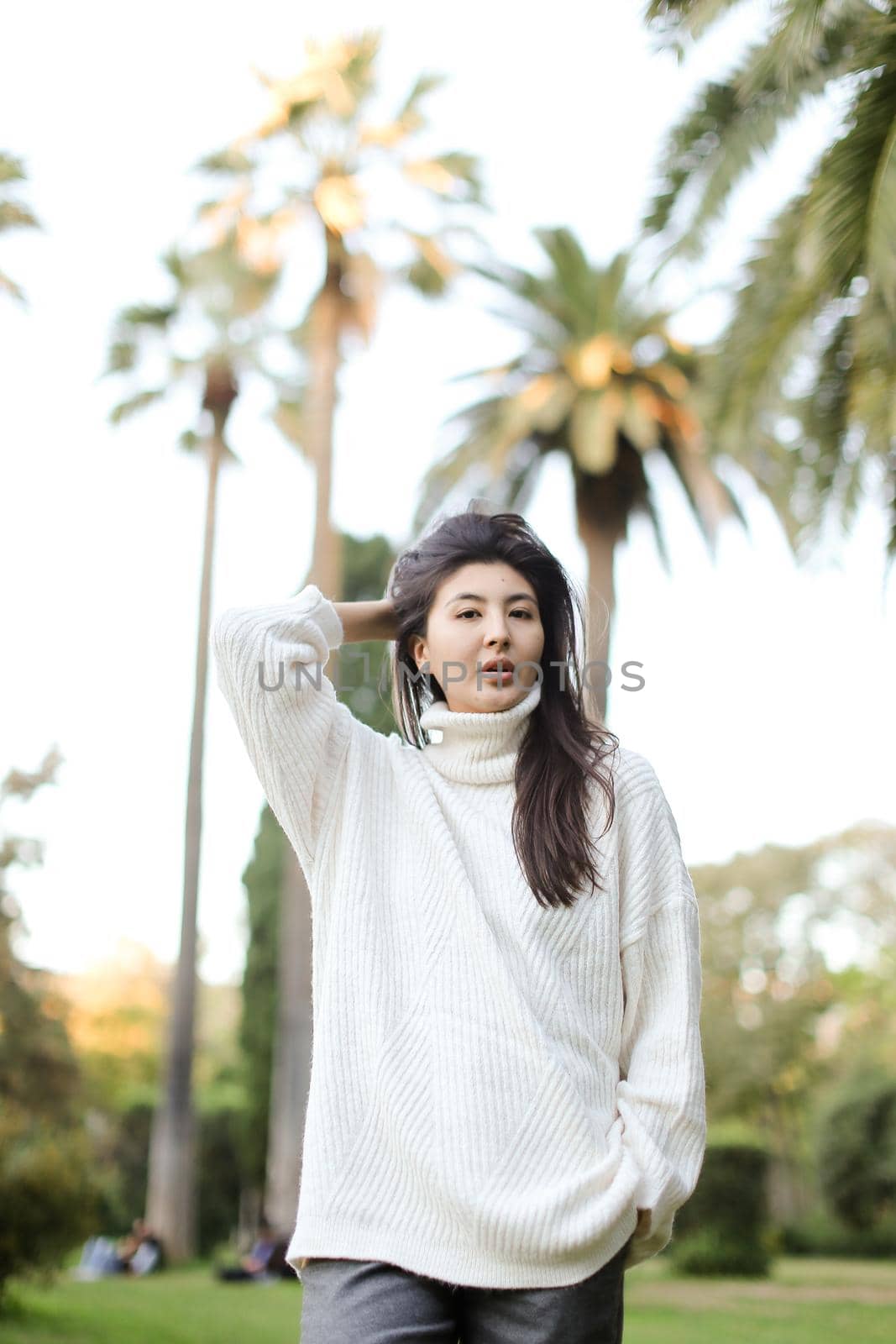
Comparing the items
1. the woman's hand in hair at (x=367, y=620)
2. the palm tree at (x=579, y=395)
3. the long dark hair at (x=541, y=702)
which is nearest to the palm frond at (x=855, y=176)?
the long dark hair at (x=541, y=702)

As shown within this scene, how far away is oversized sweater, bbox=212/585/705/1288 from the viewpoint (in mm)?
1956

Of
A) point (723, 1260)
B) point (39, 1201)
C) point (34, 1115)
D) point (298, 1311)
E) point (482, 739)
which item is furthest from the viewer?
point (34, 1115)

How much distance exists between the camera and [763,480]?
1595 cm

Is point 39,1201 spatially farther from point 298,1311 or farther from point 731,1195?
point 731,1195

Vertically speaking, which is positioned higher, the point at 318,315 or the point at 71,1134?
the point at 318,315

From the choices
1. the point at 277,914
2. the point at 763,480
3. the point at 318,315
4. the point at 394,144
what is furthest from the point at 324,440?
the point at 277,914

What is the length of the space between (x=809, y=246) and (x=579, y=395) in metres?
9.19

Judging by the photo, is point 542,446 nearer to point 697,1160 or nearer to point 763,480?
point 763,480

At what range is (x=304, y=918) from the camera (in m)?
15.9

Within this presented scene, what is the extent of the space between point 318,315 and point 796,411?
395 inches

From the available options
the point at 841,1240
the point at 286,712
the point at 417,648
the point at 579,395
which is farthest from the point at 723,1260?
the point at 286,712

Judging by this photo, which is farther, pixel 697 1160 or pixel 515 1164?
pixel 697 1160

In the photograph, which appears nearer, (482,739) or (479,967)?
(479,967)

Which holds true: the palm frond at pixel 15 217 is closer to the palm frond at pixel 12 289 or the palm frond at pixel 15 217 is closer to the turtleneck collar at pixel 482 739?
the palm frond at pixel 12 289
